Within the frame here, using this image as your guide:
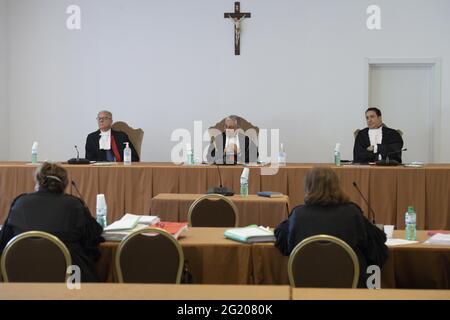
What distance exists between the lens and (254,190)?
589 cm

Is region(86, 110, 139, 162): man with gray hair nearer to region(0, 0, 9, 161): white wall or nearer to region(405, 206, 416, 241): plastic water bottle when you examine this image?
region(0, 0, 9, 161): white wall

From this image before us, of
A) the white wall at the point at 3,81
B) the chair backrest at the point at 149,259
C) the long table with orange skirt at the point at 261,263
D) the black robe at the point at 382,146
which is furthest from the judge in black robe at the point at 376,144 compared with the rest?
the white wall at the point at 3,81

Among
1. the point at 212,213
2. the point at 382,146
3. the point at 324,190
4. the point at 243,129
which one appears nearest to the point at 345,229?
the point at 324,190

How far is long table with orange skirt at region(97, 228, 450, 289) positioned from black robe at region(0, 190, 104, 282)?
0.18 meters

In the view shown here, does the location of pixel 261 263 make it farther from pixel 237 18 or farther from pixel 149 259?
pixel 237 18

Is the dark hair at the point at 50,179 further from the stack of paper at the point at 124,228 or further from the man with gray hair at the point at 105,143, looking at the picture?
the man with gray hair at the point at 105,143

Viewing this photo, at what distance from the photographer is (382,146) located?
6.79 m

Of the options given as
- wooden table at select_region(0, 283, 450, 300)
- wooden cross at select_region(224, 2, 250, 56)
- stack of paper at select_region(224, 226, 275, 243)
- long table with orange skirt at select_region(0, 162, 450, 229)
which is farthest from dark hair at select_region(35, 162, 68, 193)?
wooden cross at select_region(224, 2, 250, 56)

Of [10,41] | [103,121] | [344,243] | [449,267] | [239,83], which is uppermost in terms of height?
[10,41]

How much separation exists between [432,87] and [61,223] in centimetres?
648

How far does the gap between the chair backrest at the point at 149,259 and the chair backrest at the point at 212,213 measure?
49.1 inches
